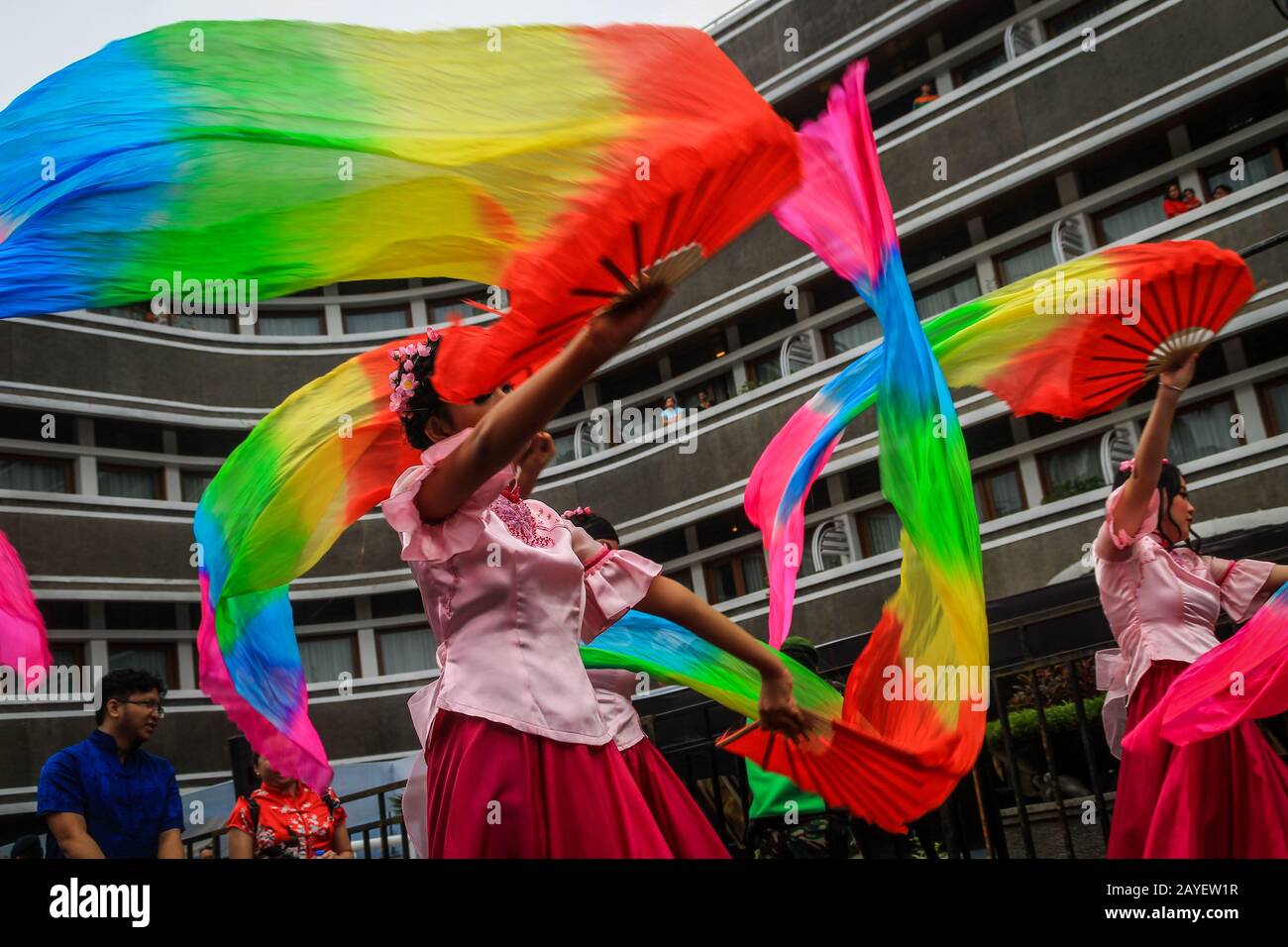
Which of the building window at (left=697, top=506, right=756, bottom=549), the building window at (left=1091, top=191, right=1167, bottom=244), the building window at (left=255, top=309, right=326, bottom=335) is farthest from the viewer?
the building window at (left=255, top=309, right=326, bottom=335)

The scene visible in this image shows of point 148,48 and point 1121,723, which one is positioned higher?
point 148,48

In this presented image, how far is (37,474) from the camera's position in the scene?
17.5 meters

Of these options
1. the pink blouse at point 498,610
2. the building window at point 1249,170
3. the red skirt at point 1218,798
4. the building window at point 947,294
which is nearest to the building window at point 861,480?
the building window at point 947,294

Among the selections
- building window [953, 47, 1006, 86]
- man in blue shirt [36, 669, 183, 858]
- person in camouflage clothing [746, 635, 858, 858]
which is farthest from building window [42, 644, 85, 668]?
person in camouflage clothing [746, 635, 858, 858]

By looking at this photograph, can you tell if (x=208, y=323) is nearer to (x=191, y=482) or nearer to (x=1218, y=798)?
(x=191, y=482)

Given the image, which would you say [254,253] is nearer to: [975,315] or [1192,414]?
[975,315]

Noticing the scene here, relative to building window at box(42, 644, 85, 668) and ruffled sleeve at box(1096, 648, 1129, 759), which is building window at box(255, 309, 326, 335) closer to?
building window at box(42, 644, 85, 668)

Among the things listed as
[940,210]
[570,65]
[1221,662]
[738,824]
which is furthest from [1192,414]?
[570,65]

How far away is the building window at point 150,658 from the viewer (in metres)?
17.5

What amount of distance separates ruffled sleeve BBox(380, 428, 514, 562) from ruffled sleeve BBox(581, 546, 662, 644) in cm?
41

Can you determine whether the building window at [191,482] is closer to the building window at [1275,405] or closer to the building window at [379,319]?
the building window at [379,319]

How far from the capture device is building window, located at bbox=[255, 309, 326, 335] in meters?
20.2
